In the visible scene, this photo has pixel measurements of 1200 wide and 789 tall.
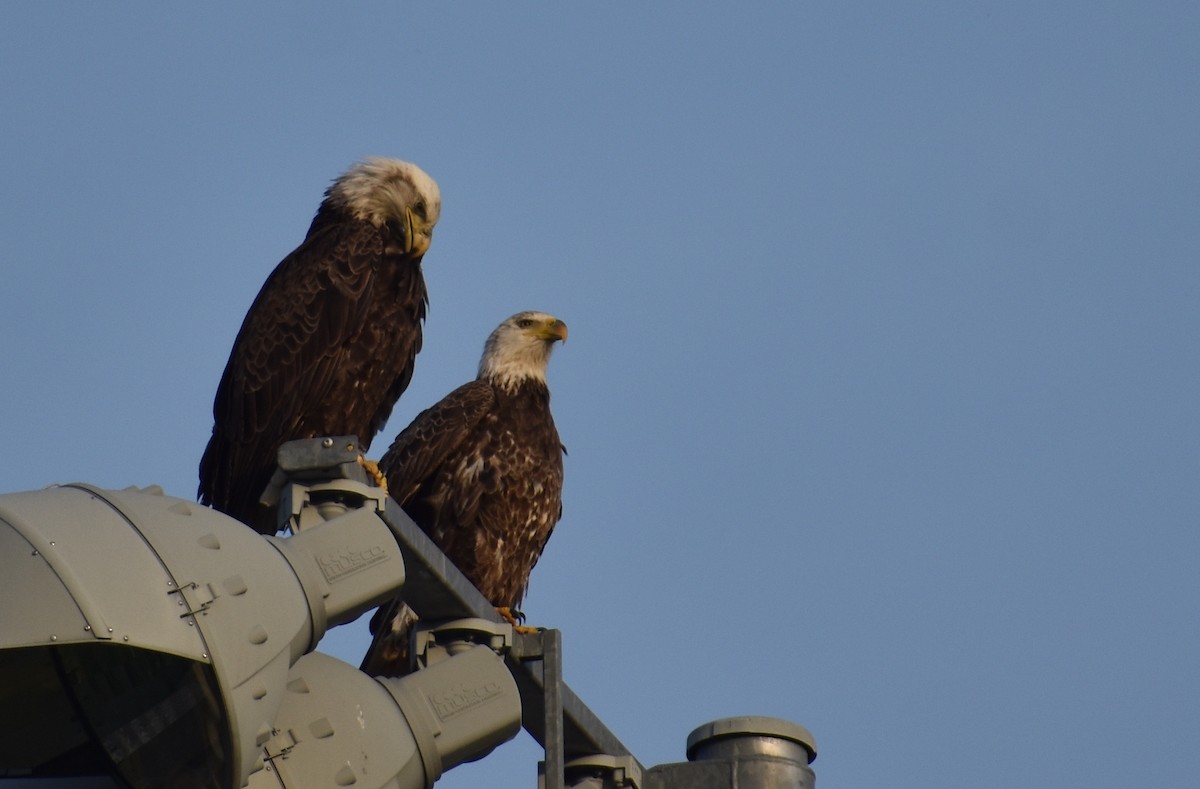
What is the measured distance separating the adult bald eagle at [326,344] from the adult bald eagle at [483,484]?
870 mm

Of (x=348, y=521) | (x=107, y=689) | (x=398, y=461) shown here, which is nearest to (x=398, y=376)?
(x=398, y=461)

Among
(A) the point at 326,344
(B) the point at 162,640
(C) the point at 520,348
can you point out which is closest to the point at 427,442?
(C) the point at 520,348

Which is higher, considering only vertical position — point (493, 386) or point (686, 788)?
point (493, 386)

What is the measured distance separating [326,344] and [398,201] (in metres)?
0.89

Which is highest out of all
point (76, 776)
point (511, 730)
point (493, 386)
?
point (493, 386)

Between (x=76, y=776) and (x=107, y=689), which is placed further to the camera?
(x=76, y=776)

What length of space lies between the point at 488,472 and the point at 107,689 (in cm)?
617

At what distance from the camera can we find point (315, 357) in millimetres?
7680

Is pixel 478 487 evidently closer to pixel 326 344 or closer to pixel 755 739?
pixel 326 344

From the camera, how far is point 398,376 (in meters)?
8.00

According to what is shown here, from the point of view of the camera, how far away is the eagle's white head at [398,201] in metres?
8.21

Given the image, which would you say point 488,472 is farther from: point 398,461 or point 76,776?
point 76,776

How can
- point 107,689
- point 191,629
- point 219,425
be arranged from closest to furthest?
point 191,629, point 107,689, point 219,425

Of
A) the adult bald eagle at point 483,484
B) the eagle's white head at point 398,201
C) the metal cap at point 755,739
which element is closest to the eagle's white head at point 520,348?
the adult bald eagle at point 483,484
